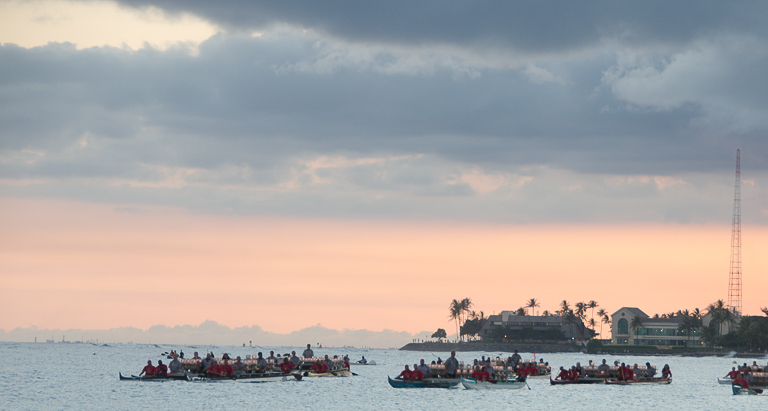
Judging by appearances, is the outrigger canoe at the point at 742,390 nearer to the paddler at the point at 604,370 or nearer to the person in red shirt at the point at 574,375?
the paddler at the point at 604,370

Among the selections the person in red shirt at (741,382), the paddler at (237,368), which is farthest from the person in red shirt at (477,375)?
the person in red shirt at (741,382)

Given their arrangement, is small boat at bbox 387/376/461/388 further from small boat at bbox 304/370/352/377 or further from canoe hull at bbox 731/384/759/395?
canoe hull at bbox 731/384/759/395

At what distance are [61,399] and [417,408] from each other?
104 feet

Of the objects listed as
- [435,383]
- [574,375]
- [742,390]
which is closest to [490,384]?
[435,383]

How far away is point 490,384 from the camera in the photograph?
85.2m

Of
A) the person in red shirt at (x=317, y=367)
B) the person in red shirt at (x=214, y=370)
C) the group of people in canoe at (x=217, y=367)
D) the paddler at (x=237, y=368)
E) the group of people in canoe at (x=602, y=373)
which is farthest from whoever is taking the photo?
the person in red shirt at (x=317, y=367)

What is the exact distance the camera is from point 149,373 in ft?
295

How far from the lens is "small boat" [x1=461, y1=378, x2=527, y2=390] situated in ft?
275

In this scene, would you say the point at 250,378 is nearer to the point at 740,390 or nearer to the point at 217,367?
the point at 217,367

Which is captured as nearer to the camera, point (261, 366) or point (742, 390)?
point (742, 390)

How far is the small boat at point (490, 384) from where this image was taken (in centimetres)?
8388

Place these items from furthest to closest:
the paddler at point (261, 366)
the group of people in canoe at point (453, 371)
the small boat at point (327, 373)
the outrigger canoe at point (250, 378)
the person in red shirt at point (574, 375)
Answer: the small boat at point (327, 373) → the person in red shirt at point (574, 375) → the paddler at point (261, 366) → the outrigger canoe at point (250, 378) → the group of people in canoe at point (453, 371)

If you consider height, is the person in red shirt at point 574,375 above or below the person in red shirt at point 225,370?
above

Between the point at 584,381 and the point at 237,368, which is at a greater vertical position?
the point at 237,368
